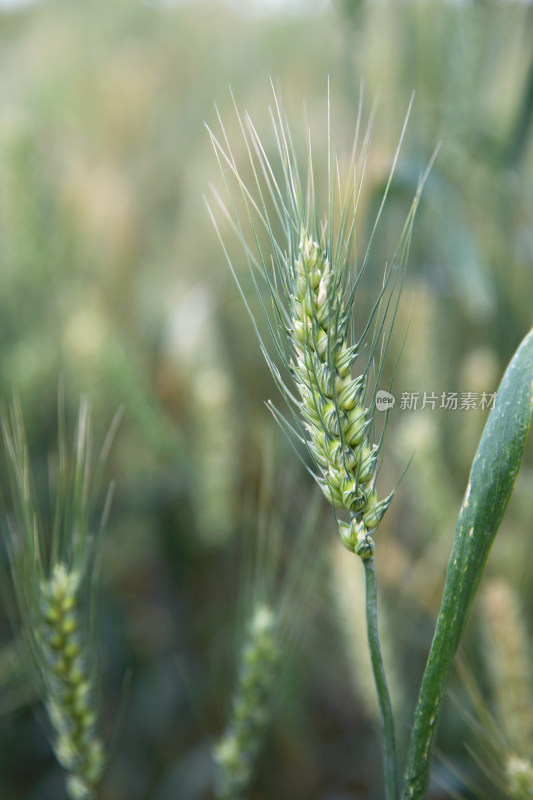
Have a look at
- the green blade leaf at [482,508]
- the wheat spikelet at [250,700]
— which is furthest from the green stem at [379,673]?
the wheat spikelet at [250,700]

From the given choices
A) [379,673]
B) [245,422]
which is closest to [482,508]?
[379,673]

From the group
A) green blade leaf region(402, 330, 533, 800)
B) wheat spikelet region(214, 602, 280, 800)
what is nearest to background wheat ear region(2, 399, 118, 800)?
wheat spikelet region(214, 602, 280, 800)

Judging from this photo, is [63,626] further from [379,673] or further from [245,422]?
[245,422]

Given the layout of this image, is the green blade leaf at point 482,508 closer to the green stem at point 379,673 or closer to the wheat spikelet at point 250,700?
the green stem at point 379,673

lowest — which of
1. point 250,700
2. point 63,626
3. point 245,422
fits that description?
point 245,422

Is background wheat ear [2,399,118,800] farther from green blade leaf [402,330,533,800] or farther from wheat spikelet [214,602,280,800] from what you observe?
green blade leaf [402,330,533,800]

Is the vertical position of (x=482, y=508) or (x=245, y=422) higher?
(x=482, y=508)

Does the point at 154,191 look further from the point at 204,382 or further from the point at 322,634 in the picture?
the point at 322,634
